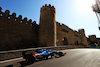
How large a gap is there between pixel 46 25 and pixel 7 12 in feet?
24.9

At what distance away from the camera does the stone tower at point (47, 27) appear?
12812 mm

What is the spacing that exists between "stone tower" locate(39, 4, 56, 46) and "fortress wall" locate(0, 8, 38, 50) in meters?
1.77

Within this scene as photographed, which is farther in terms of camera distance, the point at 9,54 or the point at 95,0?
the point at 95,0

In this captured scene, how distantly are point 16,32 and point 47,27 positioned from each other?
6149 mm

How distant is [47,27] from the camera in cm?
1348

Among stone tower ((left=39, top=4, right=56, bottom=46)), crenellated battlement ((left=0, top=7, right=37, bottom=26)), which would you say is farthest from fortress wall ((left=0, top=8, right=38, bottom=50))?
stone tower ((left=39, top=4, right=56, bottom=46))

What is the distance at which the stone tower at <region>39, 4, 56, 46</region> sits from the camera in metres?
12.8

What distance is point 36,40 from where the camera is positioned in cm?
1391

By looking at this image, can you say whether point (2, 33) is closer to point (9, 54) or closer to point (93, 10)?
point (9, 54)

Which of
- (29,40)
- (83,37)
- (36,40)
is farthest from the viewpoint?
(83,37)

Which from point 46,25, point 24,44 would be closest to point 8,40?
point 24,44

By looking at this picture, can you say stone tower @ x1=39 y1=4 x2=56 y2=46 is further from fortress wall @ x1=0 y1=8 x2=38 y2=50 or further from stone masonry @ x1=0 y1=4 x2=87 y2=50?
fortress wall @ x1=0 y1=8 x2=38 y2=50

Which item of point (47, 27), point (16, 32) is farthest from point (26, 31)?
point (47, 27)

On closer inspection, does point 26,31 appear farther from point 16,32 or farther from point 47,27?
point 47,27
